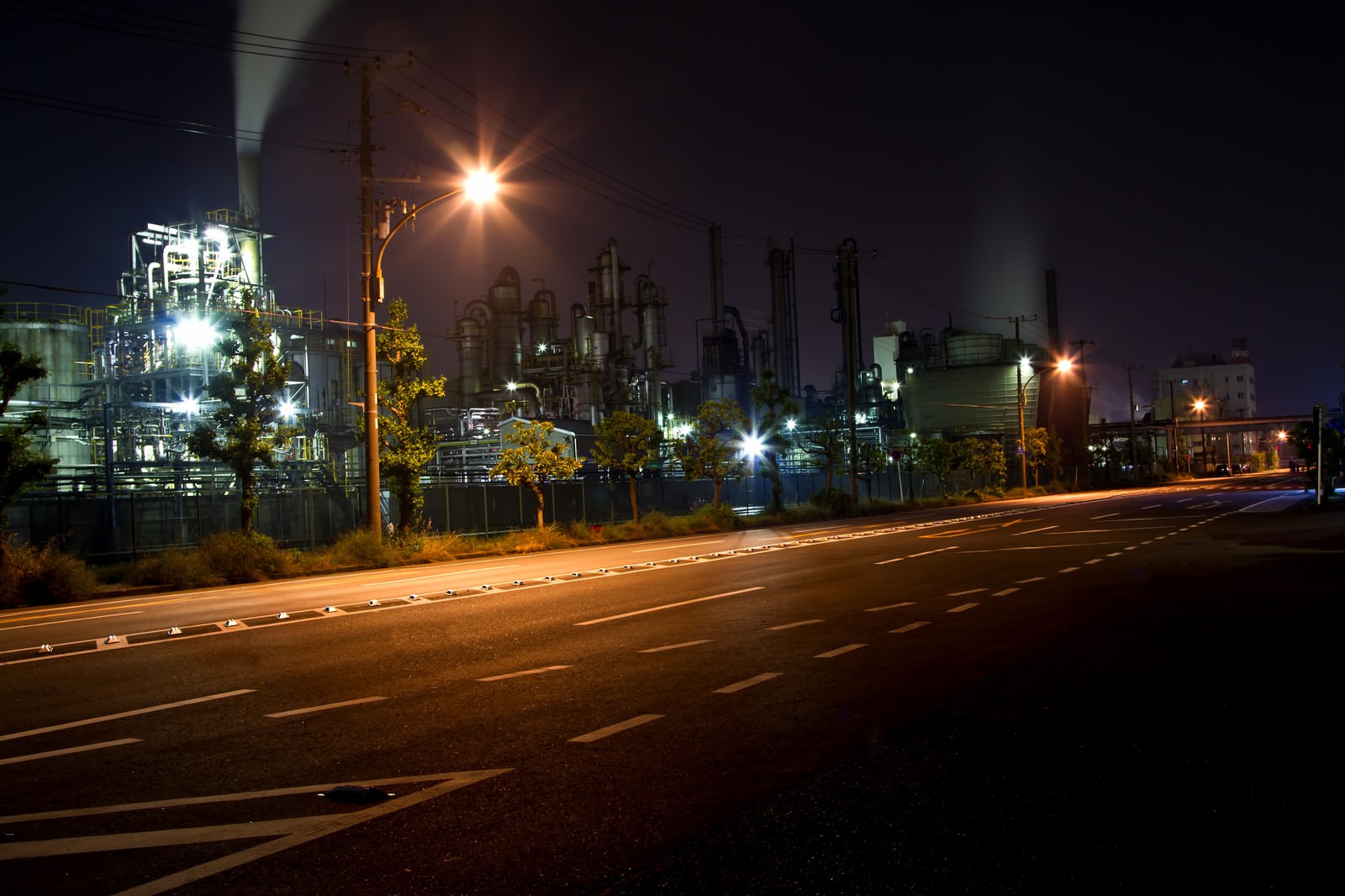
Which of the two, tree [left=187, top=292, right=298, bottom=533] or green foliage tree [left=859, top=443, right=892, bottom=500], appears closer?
tree [left=187, top=292, right=298, bottom=533]

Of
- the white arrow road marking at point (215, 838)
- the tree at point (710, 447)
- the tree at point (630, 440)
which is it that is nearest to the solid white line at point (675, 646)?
the white arrow road marking at point (215, 838)

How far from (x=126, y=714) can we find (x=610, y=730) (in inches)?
147

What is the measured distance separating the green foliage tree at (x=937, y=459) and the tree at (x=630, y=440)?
28282mm

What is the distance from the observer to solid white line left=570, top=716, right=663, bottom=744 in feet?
19.8

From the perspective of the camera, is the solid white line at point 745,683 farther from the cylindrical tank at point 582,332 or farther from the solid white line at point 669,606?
the cylindrical tank at point 582,332

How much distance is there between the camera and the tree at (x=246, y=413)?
23.4 m

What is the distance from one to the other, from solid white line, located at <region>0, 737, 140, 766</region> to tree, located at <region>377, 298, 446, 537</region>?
19690 mm

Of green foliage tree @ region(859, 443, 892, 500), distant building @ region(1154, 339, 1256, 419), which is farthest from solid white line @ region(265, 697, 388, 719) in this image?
distant building @ region(1154, 339, 1256, 419)

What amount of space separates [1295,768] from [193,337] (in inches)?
1729

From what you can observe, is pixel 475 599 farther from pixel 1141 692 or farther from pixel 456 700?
pixel 1141 692

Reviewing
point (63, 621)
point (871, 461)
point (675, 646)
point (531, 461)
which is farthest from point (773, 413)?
point (675, 646)

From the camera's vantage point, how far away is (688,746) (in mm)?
5824

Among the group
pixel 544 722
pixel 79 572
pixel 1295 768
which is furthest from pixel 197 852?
pixel 79 572

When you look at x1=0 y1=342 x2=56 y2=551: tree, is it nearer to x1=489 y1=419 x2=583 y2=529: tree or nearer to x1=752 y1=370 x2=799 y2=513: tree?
x1=489 y1=419 x2=583 y2=529: tree
